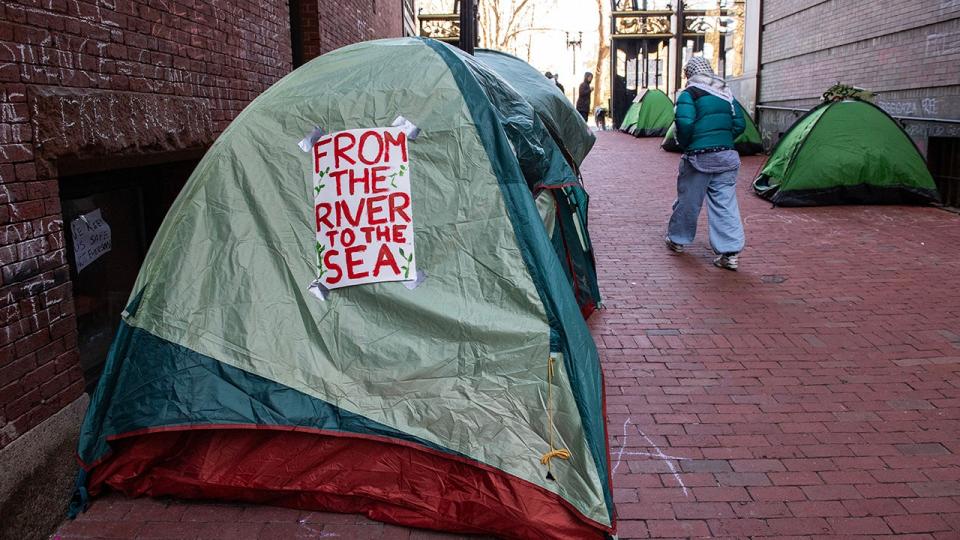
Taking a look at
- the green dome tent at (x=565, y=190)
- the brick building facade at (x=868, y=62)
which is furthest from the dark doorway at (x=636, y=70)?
the green dome tent at (x=565, y=190)

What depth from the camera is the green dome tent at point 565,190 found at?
4.92 metres

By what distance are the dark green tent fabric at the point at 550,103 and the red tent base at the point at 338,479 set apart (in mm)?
3148

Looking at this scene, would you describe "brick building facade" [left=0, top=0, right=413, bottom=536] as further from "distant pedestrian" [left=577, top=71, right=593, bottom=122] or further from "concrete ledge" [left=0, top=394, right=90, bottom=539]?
"distant pedestrian" [left=577, top=71, right=593, bottom=122]

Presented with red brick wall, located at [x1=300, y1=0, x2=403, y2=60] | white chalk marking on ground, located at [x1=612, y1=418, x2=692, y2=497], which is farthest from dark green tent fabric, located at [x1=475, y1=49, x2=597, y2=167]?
red brick wall, located at [x1=300, y1=0, x2=403, y2=60]

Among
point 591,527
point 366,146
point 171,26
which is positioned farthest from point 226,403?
point 171,26

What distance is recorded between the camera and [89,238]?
182 inches

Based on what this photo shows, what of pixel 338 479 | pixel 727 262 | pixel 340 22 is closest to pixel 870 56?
pixel 727 262

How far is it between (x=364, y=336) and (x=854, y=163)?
8.60 meters

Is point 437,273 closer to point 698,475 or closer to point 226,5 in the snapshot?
point 698,475

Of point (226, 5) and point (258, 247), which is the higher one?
point (226, 5)

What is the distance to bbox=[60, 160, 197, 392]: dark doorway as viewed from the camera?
14.8ft

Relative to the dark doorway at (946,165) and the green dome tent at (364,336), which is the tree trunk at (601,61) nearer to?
the dark doorway at (946,165)

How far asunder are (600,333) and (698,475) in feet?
6.76

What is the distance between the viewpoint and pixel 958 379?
4.79 meters
